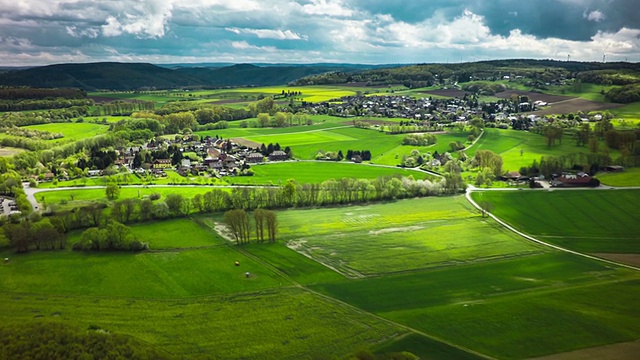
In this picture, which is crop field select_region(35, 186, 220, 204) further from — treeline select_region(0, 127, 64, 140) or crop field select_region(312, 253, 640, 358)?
treeline select_region(0, 127, 64, 140)

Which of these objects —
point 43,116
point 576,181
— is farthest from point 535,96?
point 43,116

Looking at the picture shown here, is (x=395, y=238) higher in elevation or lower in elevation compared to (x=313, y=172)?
lower

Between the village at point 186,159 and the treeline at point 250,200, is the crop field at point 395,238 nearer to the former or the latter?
the treeline at point 250,200

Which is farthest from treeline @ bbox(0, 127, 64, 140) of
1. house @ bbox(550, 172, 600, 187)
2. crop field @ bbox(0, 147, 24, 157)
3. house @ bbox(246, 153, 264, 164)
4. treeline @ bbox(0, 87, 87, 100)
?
house @ bbox(550, 172, 600, 187)

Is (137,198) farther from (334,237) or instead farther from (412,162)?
(412,162)

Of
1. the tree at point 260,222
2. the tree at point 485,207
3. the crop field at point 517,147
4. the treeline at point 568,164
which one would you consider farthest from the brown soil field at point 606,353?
the crop field at point 517,147

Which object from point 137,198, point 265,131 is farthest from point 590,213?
point 265,131

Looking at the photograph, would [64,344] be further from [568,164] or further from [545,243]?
[568,164]
